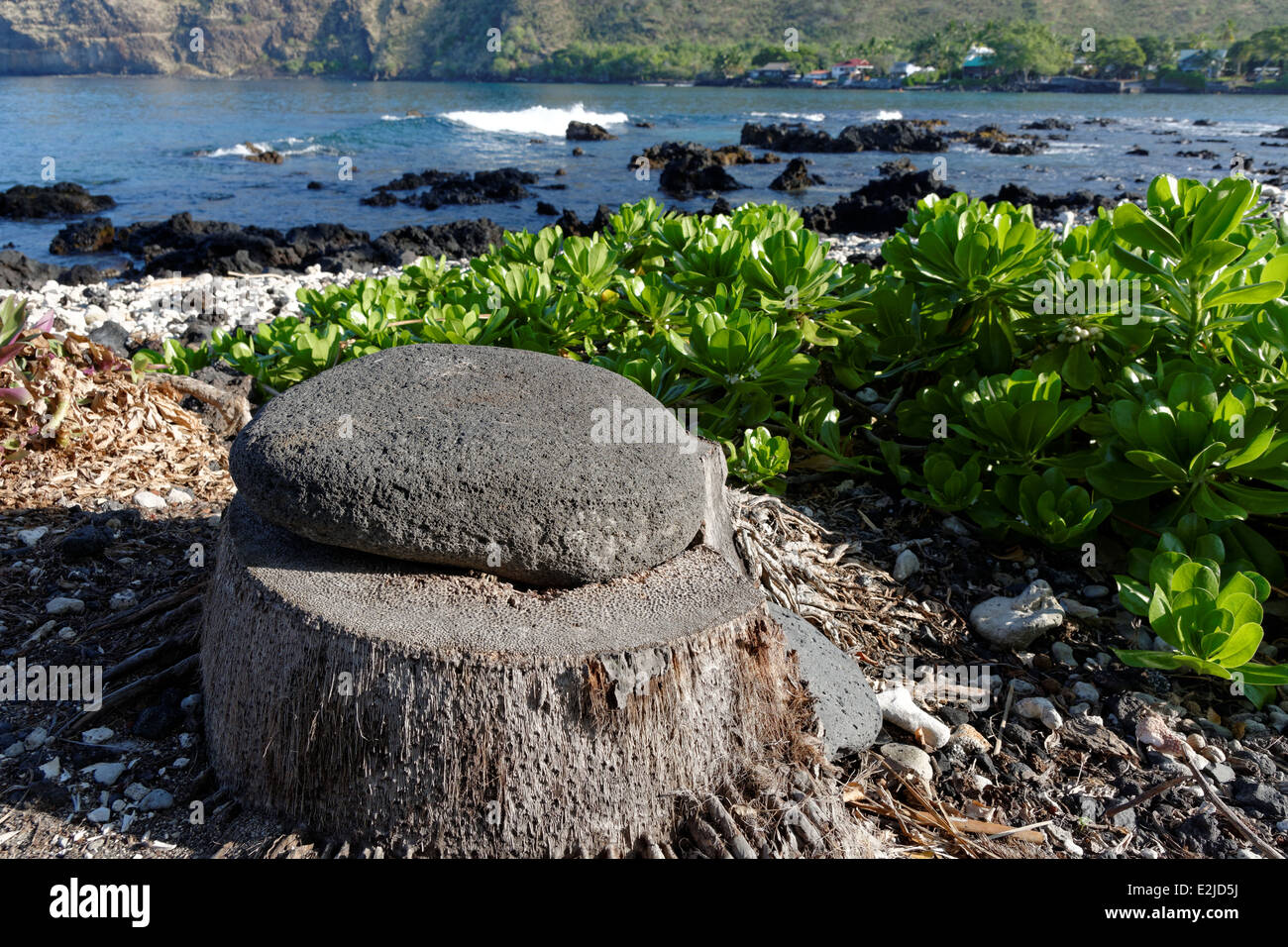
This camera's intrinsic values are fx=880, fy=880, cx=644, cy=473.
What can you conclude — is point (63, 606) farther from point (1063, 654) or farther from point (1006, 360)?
point (1006, 360)

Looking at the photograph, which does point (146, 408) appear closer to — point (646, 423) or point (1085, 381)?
point (646, 423)

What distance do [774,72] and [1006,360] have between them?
9049cm

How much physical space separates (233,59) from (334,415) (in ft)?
410

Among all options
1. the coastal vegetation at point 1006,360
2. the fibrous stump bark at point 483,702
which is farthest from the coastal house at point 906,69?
the fibrous stump bark at point 483,702

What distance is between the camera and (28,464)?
371 centimetres

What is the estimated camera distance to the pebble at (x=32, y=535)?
3143 millimetres

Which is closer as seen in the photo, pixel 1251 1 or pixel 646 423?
pixel 646 423

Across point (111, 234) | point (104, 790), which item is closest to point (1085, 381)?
point (104, 790)

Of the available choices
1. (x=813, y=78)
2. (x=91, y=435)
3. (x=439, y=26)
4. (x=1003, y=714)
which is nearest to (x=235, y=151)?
(x=91, y=435)

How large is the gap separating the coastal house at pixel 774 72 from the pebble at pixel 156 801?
301ft

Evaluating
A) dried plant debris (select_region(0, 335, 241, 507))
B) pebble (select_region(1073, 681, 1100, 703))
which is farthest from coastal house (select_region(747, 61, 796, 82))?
pebble (select_region(1073, 681, 1100, 703))

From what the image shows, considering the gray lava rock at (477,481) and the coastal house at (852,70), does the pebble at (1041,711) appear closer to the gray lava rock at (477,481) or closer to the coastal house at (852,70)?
the gray lava rock at (477,481)

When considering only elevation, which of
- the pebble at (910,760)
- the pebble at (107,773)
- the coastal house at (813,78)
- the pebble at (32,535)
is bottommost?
the pebble at (910,760)

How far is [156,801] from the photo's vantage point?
207cm
